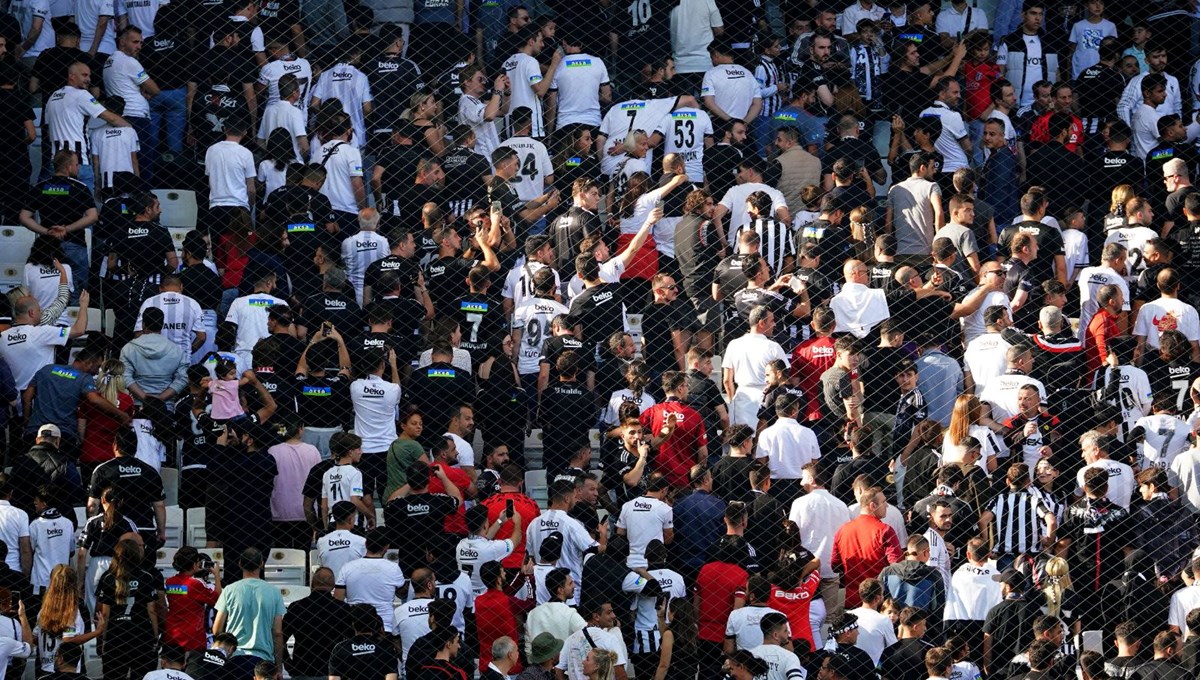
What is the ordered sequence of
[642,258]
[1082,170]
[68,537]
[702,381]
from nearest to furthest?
[68,537] < [702,381] < [642,258] < [1082,170]

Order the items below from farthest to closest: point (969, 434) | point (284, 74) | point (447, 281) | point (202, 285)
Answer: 1. point (284, 74)
2. point (447, 281)
3. point (202, 285)
4. point (969, 434)

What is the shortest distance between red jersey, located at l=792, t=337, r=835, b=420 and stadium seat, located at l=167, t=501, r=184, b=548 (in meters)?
3.47

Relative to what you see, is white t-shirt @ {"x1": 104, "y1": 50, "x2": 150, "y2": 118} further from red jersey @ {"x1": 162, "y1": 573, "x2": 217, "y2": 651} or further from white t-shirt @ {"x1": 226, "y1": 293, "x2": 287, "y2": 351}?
red jersey @ {"x1": 162, "y1": 573, "x2": 217, "y2": 651}

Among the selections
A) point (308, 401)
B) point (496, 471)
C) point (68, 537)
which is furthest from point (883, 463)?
point (68, 537)

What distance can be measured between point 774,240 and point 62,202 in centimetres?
428

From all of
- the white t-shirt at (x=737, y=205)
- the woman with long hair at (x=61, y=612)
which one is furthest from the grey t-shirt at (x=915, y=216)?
the woman with long hair at (x=61, y=612)

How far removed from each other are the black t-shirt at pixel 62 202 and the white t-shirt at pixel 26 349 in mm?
1001

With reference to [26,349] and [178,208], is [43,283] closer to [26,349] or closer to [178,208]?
[26,349]

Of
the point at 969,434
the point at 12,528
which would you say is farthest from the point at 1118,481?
the point at 12,528

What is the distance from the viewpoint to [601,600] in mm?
10469

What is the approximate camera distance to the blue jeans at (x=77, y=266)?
12.8 meters

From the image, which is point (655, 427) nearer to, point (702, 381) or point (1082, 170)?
point (702, 381)

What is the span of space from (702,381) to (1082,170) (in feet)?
11.4

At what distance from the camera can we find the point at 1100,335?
481 inches
